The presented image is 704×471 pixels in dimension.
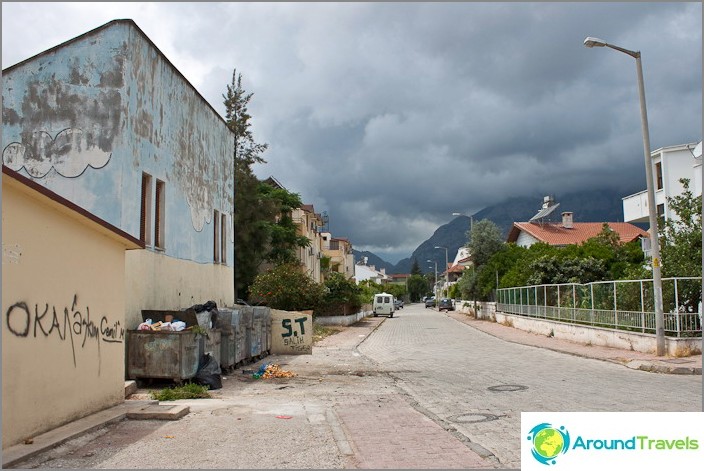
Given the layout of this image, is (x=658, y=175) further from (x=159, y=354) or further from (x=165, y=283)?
(x=159, y=354)

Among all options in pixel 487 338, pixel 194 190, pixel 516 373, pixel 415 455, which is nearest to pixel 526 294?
pixel 487 338

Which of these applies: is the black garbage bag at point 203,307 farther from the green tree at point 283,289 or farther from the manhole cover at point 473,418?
the green tree at point 283,289

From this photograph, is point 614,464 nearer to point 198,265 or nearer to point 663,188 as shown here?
point 198,265

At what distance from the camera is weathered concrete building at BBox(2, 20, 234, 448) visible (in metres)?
7.41

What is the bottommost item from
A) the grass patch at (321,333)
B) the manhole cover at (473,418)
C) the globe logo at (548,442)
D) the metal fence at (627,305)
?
the grass patch at (321,333)

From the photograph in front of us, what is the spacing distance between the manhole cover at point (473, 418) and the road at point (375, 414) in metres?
0.02

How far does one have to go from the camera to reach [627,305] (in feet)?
68.0

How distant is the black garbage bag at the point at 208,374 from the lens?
12656 millimetres

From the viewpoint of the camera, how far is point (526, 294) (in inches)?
1363

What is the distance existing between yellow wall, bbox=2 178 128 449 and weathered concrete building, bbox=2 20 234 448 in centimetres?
2

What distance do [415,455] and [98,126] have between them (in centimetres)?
962

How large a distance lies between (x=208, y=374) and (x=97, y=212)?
400 cm

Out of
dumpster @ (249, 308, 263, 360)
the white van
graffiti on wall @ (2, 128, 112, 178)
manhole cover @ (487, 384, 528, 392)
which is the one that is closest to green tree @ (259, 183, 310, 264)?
the white van

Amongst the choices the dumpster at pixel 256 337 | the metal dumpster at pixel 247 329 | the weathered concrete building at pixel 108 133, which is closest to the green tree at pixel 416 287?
the dumpster at pixel 256 337
